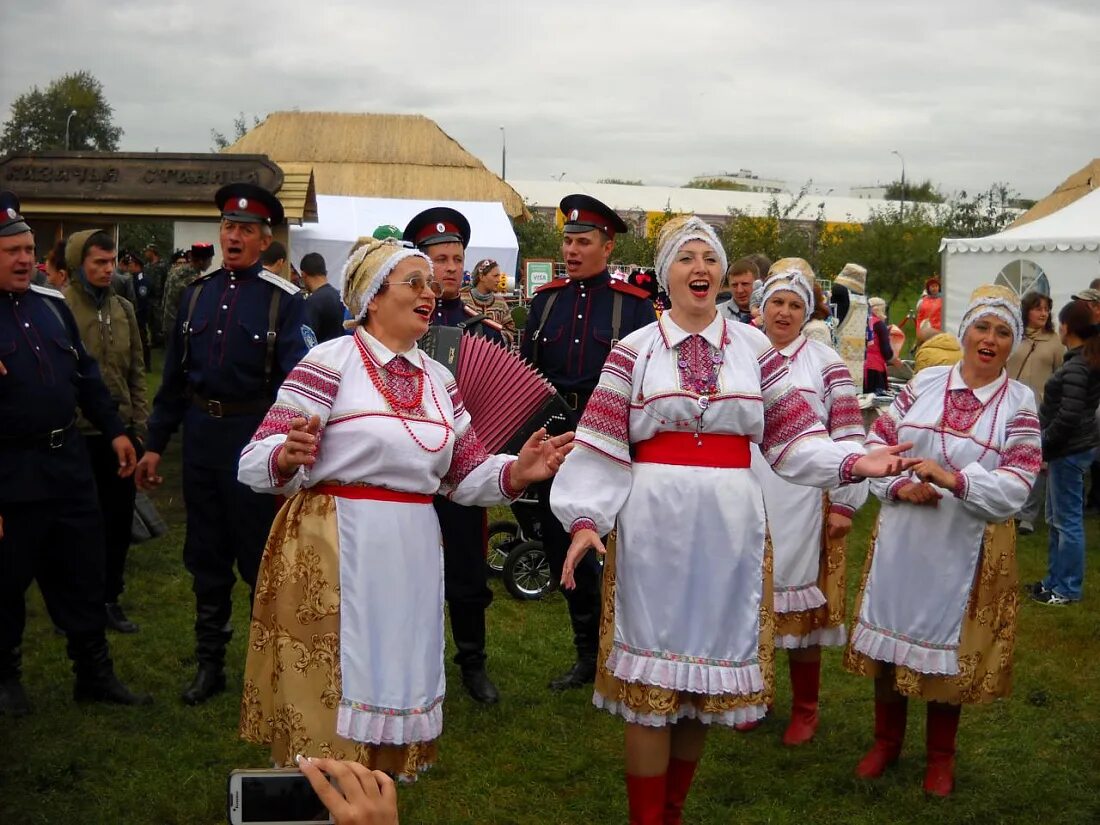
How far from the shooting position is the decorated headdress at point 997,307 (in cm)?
458

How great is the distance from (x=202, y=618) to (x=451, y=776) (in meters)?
1.50

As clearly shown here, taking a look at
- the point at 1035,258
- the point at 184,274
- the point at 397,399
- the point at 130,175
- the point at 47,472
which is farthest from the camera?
the point at 1035,258

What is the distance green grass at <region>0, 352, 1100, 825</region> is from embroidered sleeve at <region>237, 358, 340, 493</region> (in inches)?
65.1

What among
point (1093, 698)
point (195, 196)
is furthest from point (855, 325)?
point (195, 196)

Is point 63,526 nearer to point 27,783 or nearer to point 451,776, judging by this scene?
point 27,783

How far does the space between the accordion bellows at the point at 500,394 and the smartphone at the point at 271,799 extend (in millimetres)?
2709

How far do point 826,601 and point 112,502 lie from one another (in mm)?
3937

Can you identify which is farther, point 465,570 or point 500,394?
point 465,570

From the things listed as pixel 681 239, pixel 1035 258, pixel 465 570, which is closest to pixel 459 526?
pixel 465 570

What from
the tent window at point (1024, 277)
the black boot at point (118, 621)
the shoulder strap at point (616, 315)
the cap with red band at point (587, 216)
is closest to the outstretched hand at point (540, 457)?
the shoulder strap at point (616, 315)

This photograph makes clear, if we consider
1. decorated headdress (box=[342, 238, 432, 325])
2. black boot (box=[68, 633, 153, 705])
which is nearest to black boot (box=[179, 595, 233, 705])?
black boot (box=[68, 633, 153, 705])

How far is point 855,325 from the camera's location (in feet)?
38.6

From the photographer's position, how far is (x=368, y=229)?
18.3 m

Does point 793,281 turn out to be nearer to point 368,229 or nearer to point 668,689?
point 668,689
